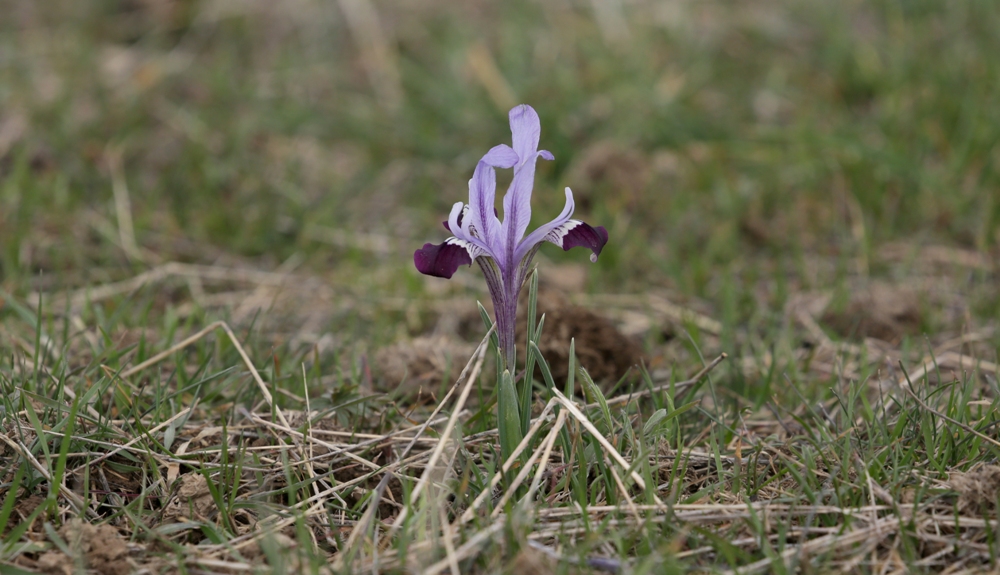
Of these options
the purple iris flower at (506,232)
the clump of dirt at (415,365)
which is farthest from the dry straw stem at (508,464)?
the clump of dirt at (415,365)

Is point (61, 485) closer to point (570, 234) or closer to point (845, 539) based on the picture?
point (570, 234)

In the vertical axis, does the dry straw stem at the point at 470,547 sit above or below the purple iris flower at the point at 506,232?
below

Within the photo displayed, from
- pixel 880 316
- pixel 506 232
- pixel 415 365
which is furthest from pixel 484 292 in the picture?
pixel 506 232

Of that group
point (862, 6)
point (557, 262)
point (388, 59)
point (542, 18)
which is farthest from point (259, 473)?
point (862, 6)

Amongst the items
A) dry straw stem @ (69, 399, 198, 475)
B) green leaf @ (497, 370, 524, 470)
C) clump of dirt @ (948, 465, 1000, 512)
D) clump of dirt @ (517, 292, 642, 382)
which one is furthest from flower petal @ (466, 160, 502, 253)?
clump of dirt @ (948, 465, 1000, 512)

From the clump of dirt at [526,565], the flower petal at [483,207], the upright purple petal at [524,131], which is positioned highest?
the upright purple petal at [524,131]

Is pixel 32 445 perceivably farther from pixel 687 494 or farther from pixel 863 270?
pixel 863 270

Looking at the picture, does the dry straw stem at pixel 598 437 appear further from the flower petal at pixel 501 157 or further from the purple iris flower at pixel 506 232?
the flower petal at pixel 501 157
